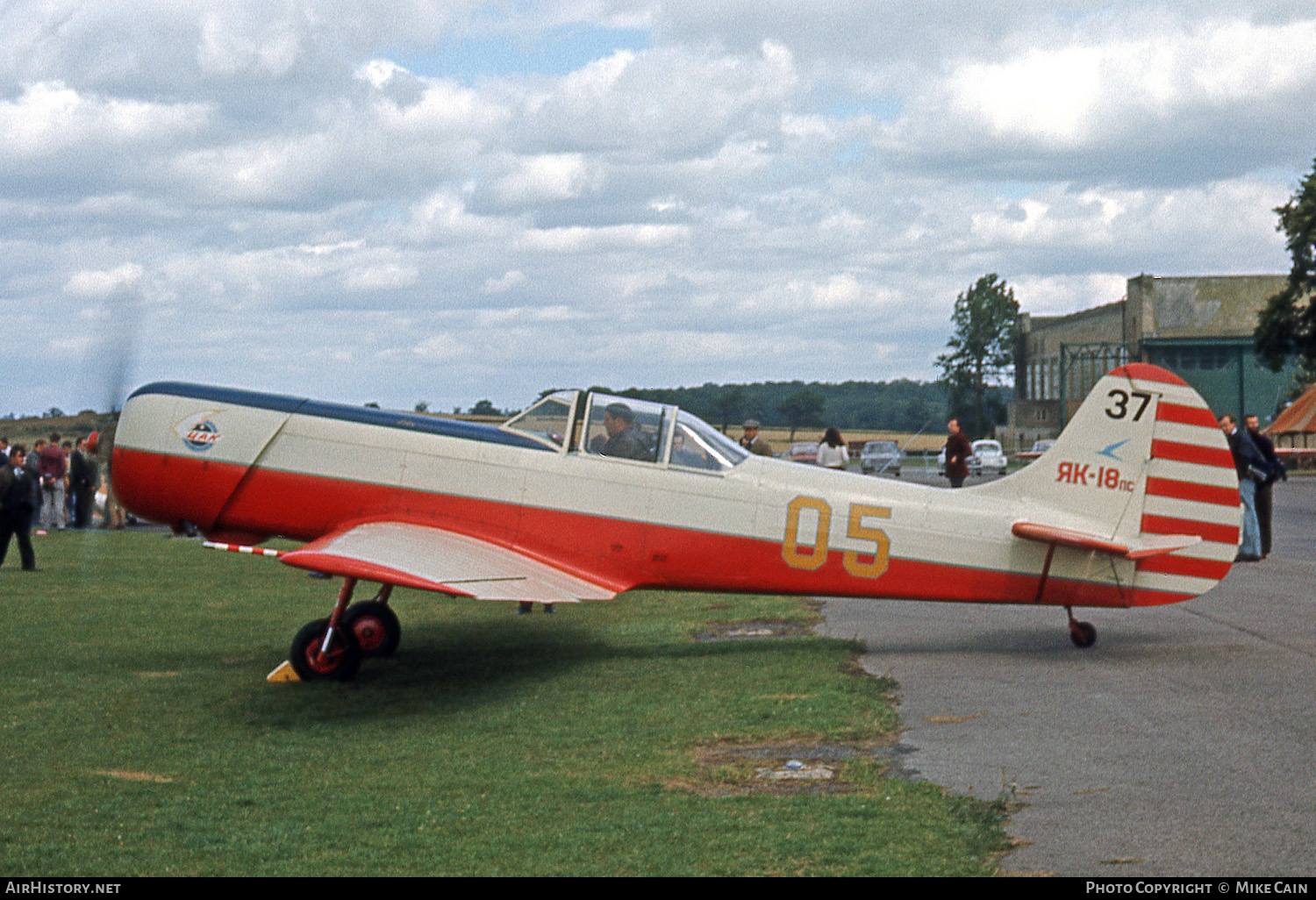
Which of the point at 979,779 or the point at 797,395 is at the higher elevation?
the point at 797,395

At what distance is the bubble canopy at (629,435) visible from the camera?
32.7 ft

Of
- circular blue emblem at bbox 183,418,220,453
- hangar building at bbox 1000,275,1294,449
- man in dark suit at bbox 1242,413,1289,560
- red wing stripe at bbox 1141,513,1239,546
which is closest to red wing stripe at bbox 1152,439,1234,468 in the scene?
red wing stripe at bbox 1141,513,1239,546

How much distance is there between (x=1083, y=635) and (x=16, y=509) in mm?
14838

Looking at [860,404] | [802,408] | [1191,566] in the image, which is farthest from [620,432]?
[860,404]

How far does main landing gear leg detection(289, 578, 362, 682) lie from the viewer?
9.11m

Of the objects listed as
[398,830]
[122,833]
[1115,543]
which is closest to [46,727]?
[122,833]

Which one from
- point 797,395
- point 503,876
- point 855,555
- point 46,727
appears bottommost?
point 46,727

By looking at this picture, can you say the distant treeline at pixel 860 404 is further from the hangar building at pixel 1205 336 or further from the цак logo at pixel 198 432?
the цак logo at pixel 198 432

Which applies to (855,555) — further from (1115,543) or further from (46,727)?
(46,727)

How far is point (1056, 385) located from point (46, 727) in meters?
84.6

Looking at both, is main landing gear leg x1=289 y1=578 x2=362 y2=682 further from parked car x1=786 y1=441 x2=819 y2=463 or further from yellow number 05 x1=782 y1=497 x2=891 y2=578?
parked car x1=786 y1=441 x2=819 y2=463

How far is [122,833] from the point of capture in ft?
17.6

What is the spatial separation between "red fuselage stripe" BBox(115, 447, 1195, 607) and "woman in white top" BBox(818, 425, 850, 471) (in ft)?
Answer: 32.2
